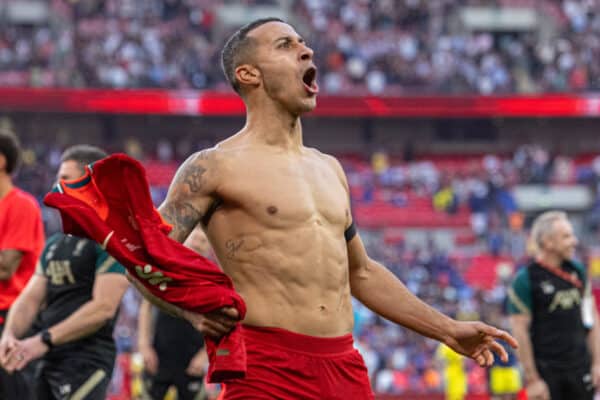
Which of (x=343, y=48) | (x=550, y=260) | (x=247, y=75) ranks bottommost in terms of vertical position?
(x=550, y=260)

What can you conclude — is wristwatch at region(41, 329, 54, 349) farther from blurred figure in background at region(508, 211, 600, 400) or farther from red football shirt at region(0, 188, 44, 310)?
blurred figure in background at region(508, 211, 600, 400)

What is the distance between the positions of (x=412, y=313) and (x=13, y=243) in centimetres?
287

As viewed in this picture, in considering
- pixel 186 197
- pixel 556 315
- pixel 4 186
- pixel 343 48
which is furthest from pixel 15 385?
pixel 343 48

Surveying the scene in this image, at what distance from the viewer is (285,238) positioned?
4.38m

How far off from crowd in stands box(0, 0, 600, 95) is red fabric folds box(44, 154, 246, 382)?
30.3 meters

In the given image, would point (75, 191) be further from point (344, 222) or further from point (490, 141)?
point (490, 141)

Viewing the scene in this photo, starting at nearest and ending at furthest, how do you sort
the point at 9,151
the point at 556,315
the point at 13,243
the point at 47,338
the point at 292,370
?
the point at 292,370, the point at 47,338, the point at 13,243, the point at 9,151, the point at 556,315

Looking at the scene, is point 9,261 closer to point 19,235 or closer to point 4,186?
point 19,235

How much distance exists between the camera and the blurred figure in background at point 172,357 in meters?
9.06

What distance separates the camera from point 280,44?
4645 millimetres

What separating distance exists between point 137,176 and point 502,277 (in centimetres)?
2492

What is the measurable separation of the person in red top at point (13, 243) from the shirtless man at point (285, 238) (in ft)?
8.15

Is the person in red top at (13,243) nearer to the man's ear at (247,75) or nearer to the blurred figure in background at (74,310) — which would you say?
the blurred figure in background at (74,310)

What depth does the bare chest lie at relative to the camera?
14.4 feet
